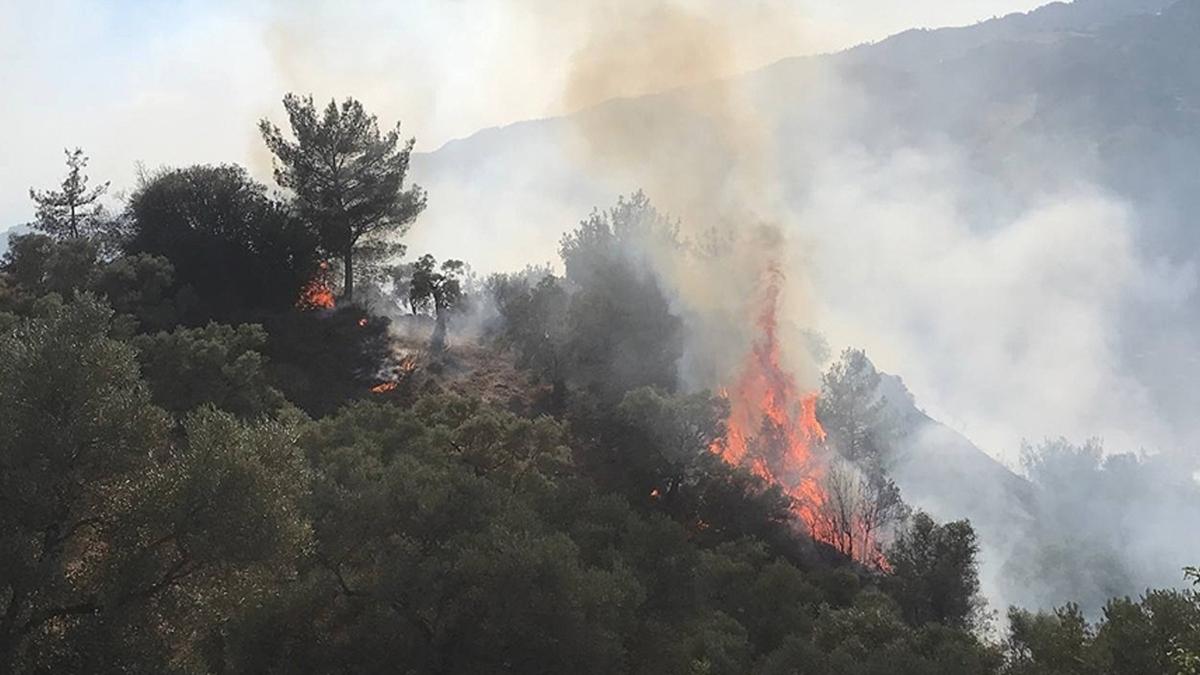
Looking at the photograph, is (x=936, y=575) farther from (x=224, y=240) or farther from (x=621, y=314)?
(x=224, y=240)

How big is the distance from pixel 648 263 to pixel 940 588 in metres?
37.9

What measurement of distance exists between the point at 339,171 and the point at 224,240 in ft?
41.1

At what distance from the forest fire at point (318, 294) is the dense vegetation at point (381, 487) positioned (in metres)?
0.80

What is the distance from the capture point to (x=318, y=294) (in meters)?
75.1

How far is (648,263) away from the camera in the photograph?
74062 millimetres

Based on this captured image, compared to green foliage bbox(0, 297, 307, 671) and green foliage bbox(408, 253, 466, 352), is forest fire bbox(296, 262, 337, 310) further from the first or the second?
green foliage bbox(0, 297, 307, 671)

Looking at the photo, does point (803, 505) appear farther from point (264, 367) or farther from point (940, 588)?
point (264, 367)

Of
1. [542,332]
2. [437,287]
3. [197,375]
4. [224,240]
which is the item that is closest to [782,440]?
[542,332]

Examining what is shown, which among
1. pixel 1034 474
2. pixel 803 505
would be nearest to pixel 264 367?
pixel 803 505

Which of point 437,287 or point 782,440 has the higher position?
point 437,287

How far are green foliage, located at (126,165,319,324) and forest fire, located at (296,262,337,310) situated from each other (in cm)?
93

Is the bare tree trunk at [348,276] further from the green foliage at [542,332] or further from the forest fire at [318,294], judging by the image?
the green foliage at [542,332]

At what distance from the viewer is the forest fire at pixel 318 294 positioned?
240ft

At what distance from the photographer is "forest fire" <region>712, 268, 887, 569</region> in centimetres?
6500
